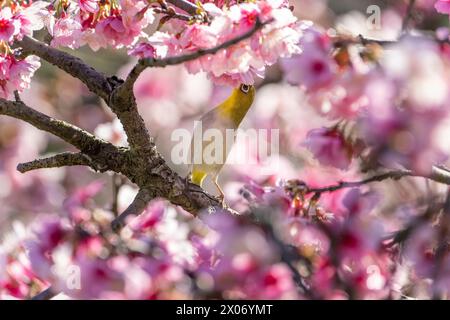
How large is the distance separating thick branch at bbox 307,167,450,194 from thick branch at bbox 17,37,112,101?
524 mm

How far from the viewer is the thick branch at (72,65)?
6.19 ft

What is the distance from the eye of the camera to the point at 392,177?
1.69 metres

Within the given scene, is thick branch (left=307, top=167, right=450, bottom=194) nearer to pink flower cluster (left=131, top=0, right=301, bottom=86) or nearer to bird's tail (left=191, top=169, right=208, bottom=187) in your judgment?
pink flower cluster (left=131, top=0, right=301, bottom=86)

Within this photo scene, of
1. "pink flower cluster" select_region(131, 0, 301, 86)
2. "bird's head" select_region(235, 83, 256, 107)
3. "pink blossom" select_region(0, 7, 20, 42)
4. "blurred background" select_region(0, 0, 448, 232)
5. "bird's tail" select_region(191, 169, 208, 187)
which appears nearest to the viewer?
"pink flower cluster" select_region(131, 0, 301, 86)

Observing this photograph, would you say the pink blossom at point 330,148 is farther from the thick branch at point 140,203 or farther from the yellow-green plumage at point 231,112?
the yellow-green plumage at point 231,112

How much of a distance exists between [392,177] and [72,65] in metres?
0.76

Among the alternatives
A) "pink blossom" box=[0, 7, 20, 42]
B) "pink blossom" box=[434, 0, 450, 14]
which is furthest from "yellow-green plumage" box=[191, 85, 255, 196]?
"pink blossom" box=[0, 7, 20, 42]

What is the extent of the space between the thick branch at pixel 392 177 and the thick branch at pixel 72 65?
0.52 metres

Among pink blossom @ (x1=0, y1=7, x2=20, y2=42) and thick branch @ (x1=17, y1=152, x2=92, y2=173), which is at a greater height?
pink blossom @ (x1=0, y1=7, x2=20, y2=42)

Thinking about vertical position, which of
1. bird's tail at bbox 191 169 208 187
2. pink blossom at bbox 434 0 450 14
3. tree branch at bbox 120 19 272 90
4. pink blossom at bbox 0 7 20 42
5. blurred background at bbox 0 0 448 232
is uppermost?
tree branch at bbox 120 19 272 90

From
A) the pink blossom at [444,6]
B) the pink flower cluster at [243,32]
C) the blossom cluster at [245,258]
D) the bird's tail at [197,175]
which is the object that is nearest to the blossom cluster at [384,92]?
the pink flower cluster at [243,32]

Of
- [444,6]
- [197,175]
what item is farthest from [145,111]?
[444,6]

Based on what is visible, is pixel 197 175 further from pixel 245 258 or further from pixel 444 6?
pixel 245 258

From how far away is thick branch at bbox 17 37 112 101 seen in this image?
1886mm
